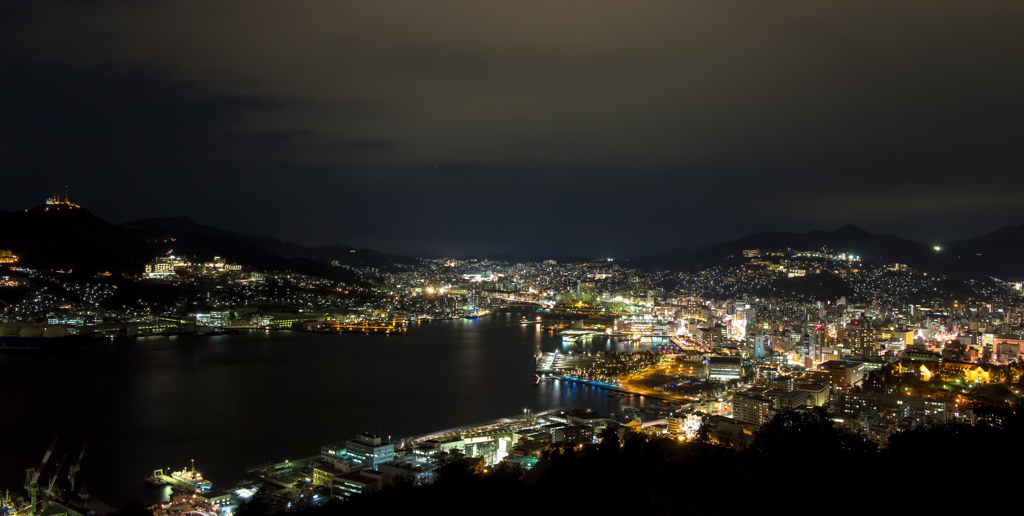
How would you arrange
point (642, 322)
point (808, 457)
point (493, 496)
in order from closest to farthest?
point (808, 457)
point (493, 496)
point (642, 322)

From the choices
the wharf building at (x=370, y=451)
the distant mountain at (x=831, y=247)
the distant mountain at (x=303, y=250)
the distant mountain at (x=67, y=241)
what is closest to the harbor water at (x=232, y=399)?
the wharf building at (x=370, y=451)

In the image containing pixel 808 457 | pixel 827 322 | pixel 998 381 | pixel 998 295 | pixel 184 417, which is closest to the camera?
pixel 808 457

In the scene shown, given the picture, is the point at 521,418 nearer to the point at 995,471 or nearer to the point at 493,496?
the point at 493,496

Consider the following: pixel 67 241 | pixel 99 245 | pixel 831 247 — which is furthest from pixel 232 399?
pixel 831 247

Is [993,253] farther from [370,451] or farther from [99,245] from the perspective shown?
[99,245]

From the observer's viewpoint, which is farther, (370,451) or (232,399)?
(232,399)

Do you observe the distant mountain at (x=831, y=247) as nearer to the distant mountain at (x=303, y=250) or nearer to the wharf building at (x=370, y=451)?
the distant mountain at (x=303, y=250)

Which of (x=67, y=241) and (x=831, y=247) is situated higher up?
(x=67, y=241)

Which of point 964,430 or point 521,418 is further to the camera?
point 521,418

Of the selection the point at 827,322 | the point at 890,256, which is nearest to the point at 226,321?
the point at 827,322

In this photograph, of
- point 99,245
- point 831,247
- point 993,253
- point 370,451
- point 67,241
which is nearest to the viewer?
point 370,451
